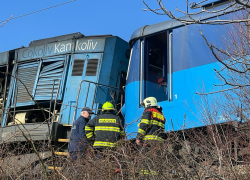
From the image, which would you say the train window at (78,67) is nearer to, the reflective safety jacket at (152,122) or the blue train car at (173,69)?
the blue train car at (173,69)

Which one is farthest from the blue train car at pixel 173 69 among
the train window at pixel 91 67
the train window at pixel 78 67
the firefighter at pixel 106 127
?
the train window at pixel 78 67

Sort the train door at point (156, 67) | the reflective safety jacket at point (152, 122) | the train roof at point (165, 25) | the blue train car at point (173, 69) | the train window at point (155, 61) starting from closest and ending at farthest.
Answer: the reflective safety jacket at point (152, 122) < the blue train car at point (173, 69) < the train roof at point (165, 25) < the train door at point (156, 67) < the train window at point (155, 61)

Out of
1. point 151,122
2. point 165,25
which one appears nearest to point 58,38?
point 165,25

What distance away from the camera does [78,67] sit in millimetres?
9188

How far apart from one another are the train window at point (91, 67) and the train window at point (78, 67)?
7.1 inches

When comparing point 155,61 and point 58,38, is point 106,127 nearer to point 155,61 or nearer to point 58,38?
point 155,61

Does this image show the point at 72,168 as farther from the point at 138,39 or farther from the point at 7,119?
the point at 7,119

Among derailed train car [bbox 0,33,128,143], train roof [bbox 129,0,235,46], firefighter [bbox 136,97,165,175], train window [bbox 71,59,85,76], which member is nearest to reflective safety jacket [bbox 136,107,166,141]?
firefighter [bbox 136,97,165,175]

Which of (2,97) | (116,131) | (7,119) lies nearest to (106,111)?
(116,131)

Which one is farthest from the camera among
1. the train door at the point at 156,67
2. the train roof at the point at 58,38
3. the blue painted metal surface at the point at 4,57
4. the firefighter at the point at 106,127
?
the blue painted metal surface at the point at 4,57

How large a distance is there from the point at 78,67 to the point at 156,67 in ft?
7.54

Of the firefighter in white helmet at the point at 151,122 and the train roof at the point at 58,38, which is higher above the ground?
the train roof at the point at 58,38

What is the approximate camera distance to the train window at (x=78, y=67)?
30.0 ft

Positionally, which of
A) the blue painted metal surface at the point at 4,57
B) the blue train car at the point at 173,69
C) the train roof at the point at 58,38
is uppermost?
the train roof at the point at 58,38
